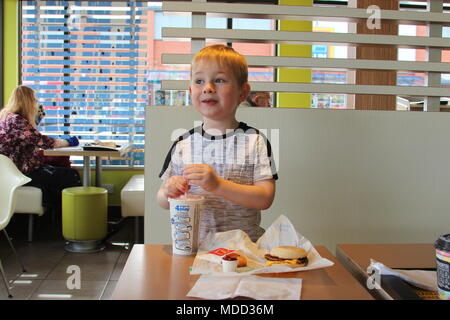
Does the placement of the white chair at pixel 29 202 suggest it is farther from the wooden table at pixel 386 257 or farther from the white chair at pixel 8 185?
the wooden table at pixel 386 257

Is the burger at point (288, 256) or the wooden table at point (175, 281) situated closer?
the wooden table at point (175, 281)

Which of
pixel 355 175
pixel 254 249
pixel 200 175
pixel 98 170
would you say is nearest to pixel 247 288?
pixel 254 249

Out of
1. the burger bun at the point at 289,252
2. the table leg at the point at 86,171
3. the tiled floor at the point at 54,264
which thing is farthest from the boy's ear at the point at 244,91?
the table leg at the point at 86,171

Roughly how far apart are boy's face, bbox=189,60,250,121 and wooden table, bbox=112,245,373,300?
449mm

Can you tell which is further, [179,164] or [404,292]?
[179,164]

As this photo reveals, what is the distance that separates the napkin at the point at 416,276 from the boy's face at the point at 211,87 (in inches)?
22.0

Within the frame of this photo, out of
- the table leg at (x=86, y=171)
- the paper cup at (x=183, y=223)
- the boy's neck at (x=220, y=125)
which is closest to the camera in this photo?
the paper cup at (x=183, y=223)

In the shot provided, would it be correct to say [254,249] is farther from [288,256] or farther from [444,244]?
[444,244]

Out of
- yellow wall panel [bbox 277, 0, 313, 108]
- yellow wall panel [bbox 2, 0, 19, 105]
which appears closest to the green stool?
yellow wall panel [bbox 2, 0, 19, 105]

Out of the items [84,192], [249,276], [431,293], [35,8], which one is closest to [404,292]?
[431,293]

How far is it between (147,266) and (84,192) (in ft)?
10.5

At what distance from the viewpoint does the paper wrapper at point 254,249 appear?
2.79 feet

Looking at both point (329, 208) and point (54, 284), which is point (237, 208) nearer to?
point (329, 208)

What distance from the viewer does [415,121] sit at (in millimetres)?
1765
